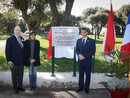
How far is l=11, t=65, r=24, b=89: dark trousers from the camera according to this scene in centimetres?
851

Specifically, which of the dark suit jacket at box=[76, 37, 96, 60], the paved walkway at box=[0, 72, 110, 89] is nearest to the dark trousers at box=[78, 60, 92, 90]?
the dark suit jacket at box=[76, 37, 96, 60]

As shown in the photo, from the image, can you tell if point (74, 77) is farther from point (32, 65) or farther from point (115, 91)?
point (115, 91)

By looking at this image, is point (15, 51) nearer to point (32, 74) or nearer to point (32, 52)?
point (32, 52)

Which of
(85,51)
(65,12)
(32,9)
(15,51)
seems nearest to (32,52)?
(15,51)

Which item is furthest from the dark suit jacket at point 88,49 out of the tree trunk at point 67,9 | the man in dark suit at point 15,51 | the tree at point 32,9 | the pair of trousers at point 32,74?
the tree at point 32,9

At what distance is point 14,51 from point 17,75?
711 mm

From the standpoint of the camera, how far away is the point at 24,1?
25.6 m

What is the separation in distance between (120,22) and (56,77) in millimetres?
65038

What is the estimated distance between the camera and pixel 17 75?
866cm

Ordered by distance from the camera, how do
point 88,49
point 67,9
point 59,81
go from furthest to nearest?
point 67,9 → point 59,81 → point 88,49

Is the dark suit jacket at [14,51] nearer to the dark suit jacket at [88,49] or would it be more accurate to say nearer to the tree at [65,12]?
the dark suit jacket at [88,49]

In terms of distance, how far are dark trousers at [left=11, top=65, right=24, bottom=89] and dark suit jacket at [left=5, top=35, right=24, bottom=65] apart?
162mm

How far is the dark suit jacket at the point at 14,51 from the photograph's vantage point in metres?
8.34

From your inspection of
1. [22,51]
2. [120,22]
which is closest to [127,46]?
[22,51]
